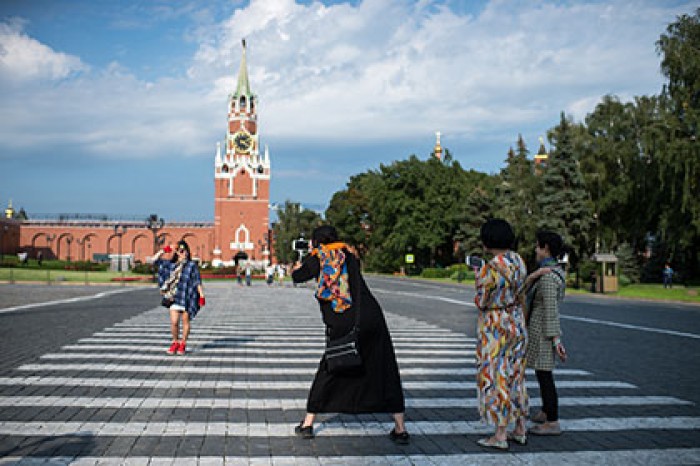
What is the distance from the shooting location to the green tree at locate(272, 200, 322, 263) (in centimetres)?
9500

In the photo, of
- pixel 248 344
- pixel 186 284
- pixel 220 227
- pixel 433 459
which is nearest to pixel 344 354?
pixel 433 459

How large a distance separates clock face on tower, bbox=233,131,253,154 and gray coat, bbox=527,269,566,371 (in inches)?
3712

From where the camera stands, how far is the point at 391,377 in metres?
5.26

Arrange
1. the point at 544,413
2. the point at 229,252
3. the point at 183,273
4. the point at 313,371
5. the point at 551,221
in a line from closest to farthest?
the point at 544,413 < the point at 313,371 < the point at 183,273 < the point at 551,221 < the point at 229,252

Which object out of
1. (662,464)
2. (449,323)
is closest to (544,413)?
(662,464)

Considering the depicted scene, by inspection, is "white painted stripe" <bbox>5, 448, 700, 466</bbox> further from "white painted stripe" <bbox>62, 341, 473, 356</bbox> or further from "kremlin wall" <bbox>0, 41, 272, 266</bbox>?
"kremlin wall" <bbox>0, 41, 272, 266</bbox>

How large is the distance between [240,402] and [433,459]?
264 centimetres

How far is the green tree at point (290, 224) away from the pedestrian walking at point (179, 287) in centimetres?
8316

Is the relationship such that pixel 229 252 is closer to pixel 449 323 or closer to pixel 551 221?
pixel 551 221

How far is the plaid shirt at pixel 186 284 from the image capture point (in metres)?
9.97

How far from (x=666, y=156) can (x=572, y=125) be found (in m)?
15.4

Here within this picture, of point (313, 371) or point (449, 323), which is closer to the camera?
point (313, 371)

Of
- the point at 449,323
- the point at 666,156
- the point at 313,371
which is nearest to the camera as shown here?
the point at 313,371

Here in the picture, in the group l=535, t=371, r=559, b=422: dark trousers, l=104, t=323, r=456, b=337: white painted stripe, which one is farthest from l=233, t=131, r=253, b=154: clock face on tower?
l=535, t=371, r=559, b=422: dark trousers
